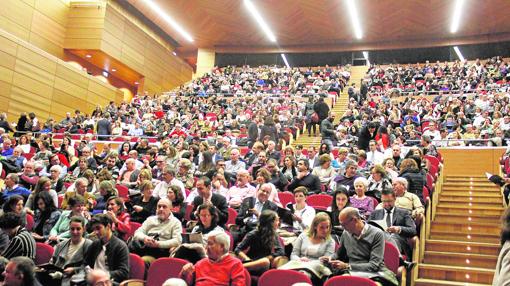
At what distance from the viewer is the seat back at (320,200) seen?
4566mm

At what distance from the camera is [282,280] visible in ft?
9.23

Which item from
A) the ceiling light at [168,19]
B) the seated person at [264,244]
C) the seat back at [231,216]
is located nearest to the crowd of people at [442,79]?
the ceiling light at [168,19]

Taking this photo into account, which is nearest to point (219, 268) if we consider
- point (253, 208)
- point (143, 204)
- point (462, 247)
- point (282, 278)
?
point (282, 278)

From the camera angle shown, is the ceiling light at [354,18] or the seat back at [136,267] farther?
the ceiling light at [354,18]

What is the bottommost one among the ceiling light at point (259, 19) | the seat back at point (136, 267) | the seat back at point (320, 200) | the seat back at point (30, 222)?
the seat back at point (136, 267)

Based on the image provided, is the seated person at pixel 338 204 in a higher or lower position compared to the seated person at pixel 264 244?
higher

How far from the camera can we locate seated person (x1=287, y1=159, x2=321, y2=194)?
501cm

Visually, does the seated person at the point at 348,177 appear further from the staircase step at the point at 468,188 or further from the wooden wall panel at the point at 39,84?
the wooden wall panel at the point at 39,84

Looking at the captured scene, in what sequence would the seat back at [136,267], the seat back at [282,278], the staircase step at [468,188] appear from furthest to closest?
the staircase step at [468,188]
the seat back at [136,267]
the seat back at [282,278]

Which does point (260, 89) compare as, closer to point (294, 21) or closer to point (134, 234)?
point (294, 21)

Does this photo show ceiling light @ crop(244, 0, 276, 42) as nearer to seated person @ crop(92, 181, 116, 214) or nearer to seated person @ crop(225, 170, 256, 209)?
seated person @ crop(225, 170, 256, 209)

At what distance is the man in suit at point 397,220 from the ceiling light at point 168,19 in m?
14.1

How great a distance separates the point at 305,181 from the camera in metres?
5.06

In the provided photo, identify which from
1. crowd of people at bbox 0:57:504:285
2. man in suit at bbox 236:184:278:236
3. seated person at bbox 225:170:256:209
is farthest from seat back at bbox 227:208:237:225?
seated person at bbox 225:170:256:209
